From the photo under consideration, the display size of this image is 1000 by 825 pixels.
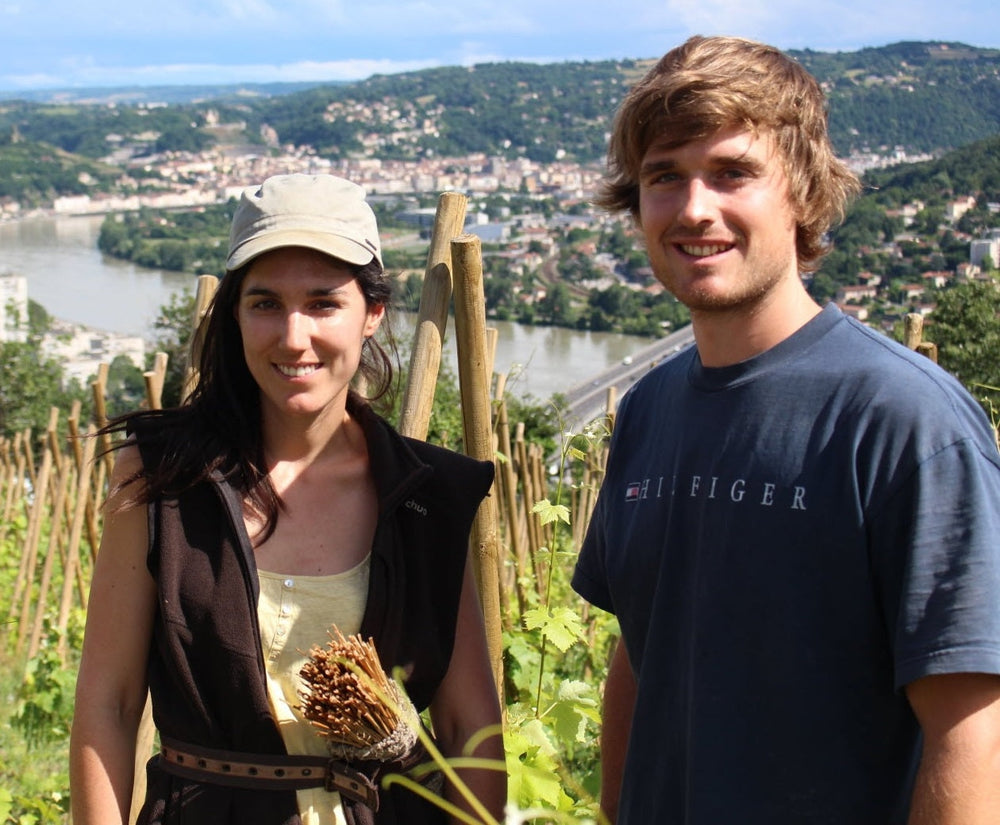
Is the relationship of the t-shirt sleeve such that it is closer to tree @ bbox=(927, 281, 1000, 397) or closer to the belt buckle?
the belt buckle

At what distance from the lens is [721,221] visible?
138 centimetres

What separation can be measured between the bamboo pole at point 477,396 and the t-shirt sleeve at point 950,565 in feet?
3.75

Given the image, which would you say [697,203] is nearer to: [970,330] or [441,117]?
[970,330]

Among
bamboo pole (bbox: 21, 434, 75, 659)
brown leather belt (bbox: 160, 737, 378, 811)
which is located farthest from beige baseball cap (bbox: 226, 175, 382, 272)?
bamboo pole (bbox: 21, 434, 75, 659)

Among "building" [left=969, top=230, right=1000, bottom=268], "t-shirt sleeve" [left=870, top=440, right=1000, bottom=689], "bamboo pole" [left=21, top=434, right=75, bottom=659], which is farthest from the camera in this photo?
"building" [left=969, top=230, right=1000, bottom=268]

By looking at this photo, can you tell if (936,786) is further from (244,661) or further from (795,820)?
(244,661)

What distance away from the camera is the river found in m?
35.3

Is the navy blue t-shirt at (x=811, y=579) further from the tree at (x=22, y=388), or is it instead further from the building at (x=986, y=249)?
the building at (x=986, y=249)

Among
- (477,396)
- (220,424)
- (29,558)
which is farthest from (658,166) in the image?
(29,558)

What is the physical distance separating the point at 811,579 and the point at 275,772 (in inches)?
31.8

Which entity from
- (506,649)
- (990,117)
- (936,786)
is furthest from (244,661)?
(990,117)

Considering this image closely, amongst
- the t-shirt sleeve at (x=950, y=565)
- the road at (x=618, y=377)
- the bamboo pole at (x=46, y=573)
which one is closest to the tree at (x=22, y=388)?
the road at (x=618, y=377)

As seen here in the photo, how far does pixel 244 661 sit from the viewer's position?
156 centimetres

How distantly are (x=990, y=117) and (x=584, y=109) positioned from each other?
232ft
